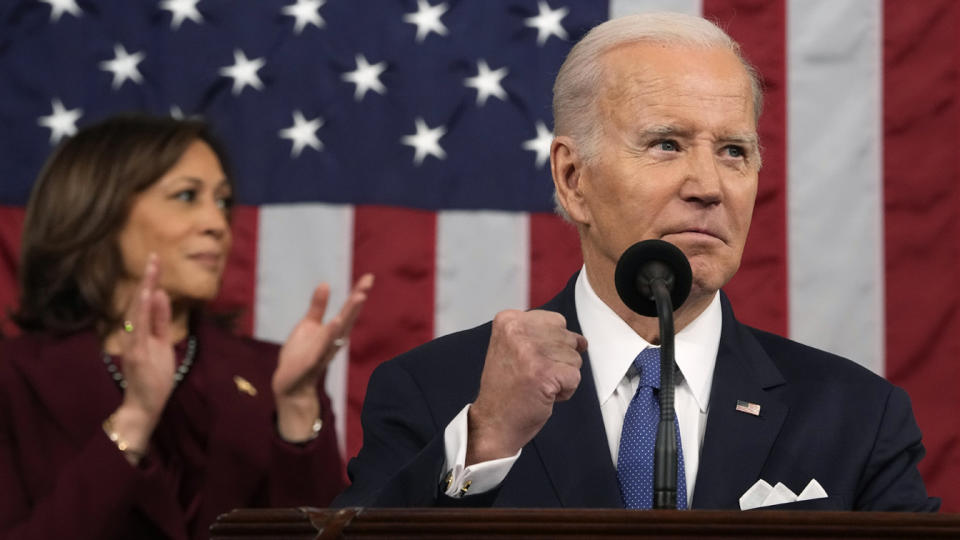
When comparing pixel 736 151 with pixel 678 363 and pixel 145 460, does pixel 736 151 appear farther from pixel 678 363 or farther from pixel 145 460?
pixel 145 460

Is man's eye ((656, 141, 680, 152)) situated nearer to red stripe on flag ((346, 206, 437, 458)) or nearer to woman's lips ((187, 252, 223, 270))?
woman's lips ((187, 252, 223, 270))

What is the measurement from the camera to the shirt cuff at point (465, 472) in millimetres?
1543

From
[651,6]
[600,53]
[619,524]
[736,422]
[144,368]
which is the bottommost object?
[619,524]

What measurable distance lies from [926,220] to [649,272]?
2.06 meters

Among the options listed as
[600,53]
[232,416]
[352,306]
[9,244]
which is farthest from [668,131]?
[9,244]

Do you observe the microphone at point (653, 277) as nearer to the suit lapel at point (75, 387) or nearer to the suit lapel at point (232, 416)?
the suit lapel at point (232, 416)

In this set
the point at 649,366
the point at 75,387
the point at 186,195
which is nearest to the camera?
the point at 649,366

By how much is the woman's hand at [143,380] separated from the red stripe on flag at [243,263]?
817 millimetres

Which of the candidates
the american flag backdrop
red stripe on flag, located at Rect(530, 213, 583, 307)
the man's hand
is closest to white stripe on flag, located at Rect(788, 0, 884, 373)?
the american flag backdrop

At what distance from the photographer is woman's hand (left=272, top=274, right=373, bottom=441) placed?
254 centimetres

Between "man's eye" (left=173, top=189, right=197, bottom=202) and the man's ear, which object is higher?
"man's eye" (left=173, top=189, right=197, bottom=202)

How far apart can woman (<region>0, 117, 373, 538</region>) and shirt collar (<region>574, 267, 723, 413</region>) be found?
0.62 metres

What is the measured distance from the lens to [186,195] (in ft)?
9.90

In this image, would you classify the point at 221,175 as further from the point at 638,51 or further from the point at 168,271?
the point at 638,51
